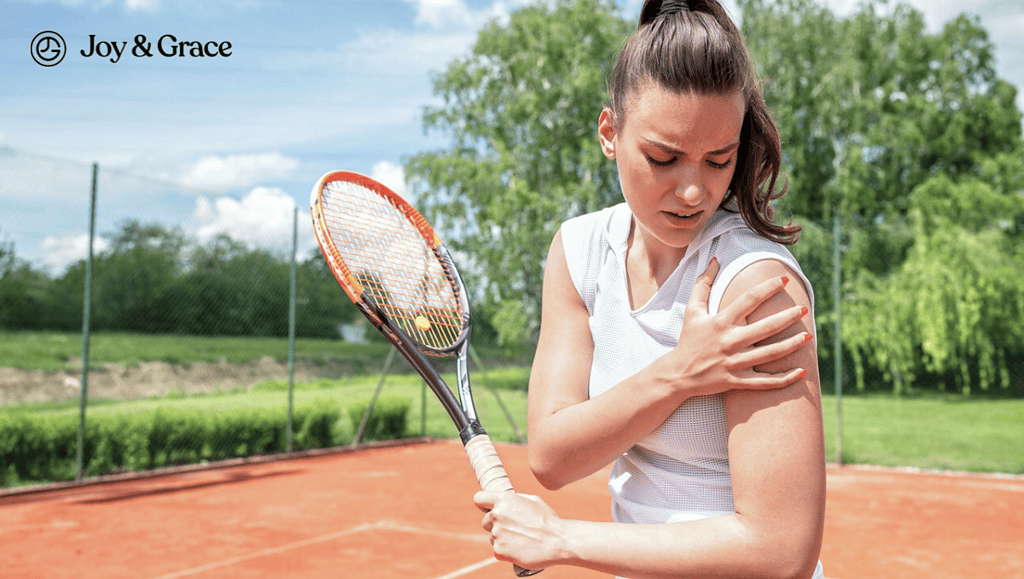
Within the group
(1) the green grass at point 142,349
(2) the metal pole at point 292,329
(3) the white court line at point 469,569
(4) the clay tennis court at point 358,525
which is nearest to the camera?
(3) the white court line at point 469,569

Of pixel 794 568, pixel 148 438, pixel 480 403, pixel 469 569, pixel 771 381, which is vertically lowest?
pixel 469 569

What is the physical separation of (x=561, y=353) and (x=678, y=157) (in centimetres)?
39

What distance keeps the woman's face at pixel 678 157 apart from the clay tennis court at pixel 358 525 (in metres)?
3.97

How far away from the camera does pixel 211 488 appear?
762 centimetres

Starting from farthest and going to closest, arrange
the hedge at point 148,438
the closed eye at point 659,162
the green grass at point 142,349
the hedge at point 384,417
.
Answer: the hedge at point 384,417 → the green grass at point 142,349 → the hedge at point 148,438 → the closed eye at point 659,162

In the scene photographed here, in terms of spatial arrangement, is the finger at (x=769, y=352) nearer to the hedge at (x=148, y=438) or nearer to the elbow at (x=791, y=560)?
the elbow at (x=791, y=560)

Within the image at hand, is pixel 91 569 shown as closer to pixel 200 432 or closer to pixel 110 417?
pixel 110 417

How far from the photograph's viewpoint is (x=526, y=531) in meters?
1.20

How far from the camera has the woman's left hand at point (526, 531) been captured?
116 cm

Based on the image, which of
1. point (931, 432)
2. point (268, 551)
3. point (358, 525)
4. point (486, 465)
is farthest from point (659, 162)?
point (931, 432)

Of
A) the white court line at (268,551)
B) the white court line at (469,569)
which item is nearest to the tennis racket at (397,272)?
the white court line at (469,569)

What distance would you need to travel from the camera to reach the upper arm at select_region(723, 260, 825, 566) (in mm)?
1002

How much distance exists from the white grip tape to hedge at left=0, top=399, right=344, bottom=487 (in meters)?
7.37

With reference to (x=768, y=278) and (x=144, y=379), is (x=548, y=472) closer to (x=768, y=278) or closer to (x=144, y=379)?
(x=768, y=278)
